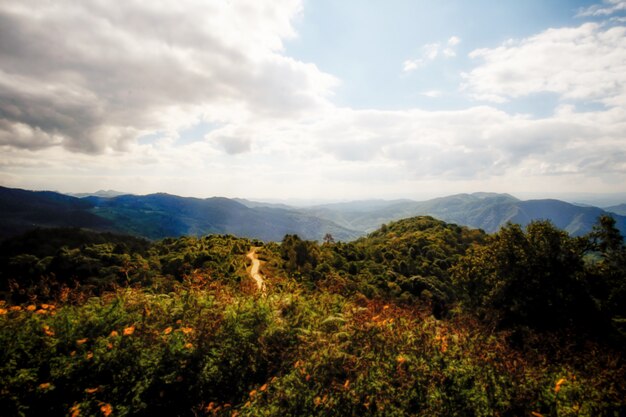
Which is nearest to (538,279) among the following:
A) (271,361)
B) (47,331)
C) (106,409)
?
(271,361)

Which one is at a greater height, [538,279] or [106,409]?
[106,409]

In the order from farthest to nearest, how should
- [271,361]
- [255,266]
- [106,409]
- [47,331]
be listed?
[255,266], [271,361], [47,331], [106,409]

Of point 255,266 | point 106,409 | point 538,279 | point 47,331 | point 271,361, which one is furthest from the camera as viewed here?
point 255,266

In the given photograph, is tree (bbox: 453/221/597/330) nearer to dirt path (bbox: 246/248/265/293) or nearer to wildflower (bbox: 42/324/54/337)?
wildflower (bbox: 42/324/54/337)

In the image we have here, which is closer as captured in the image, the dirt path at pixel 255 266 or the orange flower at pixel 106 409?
the orange flower at pixel 106 409

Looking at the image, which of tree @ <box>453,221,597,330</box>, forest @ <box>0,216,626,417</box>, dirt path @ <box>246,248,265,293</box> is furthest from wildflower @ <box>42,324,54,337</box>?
dirt path @ <box>246,248,265,293</box>

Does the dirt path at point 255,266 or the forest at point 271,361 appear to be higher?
the forest at point 271,361

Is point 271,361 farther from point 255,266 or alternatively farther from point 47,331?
point 255,266

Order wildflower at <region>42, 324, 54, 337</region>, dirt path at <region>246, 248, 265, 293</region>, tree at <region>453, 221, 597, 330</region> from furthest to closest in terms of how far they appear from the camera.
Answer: dirt path at <region>246, 248, 265, 293</region> < tree at <region>453, 221, 597, 330</region> < wildflower at <region>42, 324, 54, 337</region>

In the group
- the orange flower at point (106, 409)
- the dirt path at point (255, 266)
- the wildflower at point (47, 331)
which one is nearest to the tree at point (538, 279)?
the orange flower at point (106, 409)

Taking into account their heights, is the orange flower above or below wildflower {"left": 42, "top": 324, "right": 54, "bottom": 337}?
below

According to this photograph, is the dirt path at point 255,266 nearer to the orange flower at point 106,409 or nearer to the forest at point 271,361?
the forest at point 271,361

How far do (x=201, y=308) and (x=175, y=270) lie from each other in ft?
101

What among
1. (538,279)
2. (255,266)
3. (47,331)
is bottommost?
(255,266)
